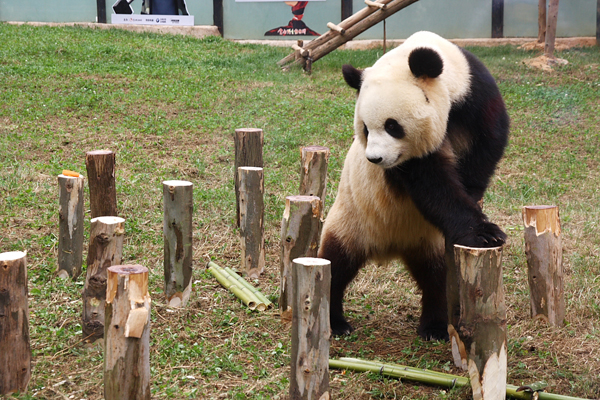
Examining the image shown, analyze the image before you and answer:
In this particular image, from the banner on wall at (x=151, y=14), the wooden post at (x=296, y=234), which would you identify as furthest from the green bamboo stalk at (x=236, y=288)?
the banner on wall at (x=151, y=14)

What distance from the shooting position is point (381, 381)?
3094 mm

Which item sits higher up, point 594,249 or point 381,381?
point 594,249

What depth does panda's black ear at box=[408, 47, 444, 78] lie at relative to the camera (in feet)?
9.42

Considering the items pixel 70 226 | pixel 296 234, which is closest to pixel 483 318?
pixel 296 234

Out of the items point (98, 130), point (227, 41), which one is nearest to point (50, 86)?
point (98, 130)

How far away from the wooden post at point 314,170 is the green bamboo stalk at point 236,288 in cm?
101

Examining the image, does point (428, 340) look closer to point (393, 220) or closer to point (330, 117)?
point (393, 220)

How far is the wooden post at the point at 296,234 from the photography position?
3748mm

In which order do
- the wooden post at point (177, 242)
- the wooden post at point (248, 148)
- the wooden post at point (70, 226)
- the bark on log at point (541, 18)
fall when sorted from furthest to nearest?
1. the bark on log at point (541, 18)
2. the wooden post at point (248, 148)
3. the wooden post at point (70, 226)
4. the wooden post at point (177, 242)

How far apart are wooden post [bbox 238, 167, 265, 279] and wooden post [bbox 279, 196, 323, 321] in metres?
0.73

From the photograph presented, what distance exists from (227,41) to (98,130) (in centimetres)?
644

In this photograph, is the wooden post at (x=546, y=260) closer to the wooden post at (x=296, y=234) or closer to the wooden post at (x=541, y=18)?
the wooden post at (x=296, y=234)


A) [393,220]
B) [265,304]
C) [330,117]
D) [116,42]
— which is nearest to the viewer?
[393,220]

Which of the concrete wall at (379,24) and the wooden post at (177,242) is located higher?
the concrete wall at (379,24)
